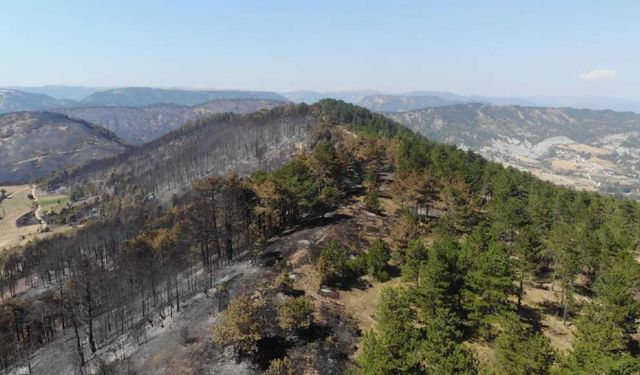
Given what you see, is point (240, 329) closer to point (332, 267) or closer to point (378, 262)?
point (332, 267)

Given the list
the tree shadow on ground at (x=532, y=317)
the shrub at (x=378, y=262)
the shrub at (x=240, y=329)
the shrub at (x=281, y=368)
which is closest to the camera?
the shrub at (x=281, y=368)

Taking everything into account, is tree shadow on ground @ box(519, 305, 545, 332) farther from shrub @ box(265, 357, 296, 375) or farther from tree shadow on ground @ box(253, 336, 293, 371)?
shrub @ box(265, 357, 296, 375)

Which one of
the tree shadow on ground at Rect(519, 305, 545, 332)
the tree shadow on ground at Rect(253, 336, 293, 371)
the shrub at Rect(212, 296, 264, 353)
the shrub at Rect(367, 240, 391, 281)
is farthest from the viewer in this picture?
the shrub at Rect(367, 240, 391, 281)

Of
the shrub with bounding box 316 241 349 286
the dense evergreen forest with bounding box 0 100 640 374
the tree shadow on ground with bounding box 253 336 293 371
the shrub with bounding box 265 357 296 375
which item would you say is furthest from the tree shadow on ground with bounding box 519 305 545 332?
the shrub with bounding box 265 357 296 375

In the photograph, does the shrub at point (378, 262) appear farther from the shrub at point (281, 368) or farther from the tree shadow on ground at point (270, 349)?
the shrub at point (281, 368)

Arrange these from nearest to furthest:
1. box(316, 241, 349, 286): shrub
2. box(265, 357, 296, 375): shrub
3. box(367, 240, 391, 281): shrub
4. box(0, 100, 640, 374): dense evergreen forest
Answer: box(0, 100, 640, 374): dense evergreen forest < box(265, 357, 296, 375): shrub < box(316, 241, 349, 286): shrub < box(367, 240, 391, 281): shrub

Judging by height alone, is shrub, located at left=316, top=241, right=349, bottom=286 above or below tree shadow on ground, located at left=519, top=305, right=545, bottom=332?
above

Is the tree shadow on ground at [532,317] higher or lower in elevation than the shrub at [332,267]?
lower

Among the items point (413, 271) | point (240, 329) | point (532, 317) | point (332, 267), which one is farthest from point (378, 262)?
point (240, 329)

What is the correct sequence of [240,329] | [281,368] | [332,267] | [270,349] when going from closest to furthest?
1. [281,368]
2. [240,329]
3. [270,349]
4. [332,267]

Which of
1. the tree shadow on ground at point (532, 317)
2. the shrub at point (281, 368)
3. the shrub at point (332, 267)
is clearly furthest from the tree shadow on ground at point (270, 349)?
the tree shadow on ground at point (532, 317)
